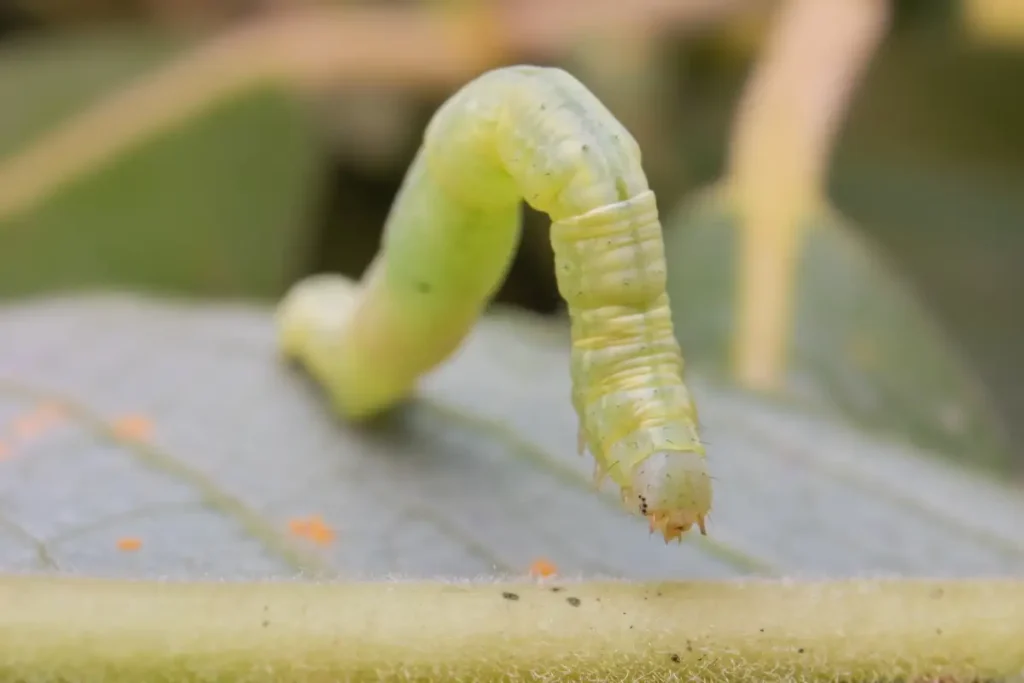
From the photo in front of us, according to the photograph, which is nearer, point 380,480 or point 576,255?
point 576,255

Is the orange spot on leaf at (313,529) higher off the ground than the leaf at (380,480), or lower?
lower

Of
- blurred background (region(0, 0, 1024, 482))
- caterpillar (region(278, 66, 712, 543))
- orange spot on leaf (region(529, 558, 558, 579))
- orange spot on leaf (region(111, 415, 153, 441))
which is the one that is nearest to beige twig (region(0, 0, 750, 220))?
blurred background (region(0, 0, 1024, 482))

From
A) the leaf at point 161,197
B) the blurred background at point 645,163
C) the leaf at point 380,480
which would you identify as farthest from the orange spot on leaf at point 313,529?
the leaf at point 161,197

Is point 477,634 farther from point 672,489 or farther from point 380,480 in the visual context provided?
point 380,480

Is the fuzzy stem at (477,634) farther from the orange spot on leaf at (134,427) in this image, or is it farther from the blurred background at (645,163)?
the blurred background at (645,163)

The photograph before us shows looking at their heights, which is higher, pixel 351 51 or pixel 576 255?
pixel 351 51

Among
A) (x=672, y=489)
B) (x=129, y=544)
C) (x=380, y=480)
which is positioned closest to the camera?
(x=672, y=489)

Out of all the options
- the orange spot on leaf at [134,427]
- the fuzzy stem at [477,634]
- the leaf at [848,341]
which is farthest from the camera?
the leaf at [848,341]

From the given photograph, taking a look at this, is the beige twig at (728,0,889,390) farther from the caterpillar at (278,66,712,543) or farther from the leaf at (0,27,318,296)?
the leaf at (0,27,318,296)

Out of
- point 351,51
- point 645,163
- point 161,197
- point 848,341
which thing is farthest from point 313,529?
point 351,51
